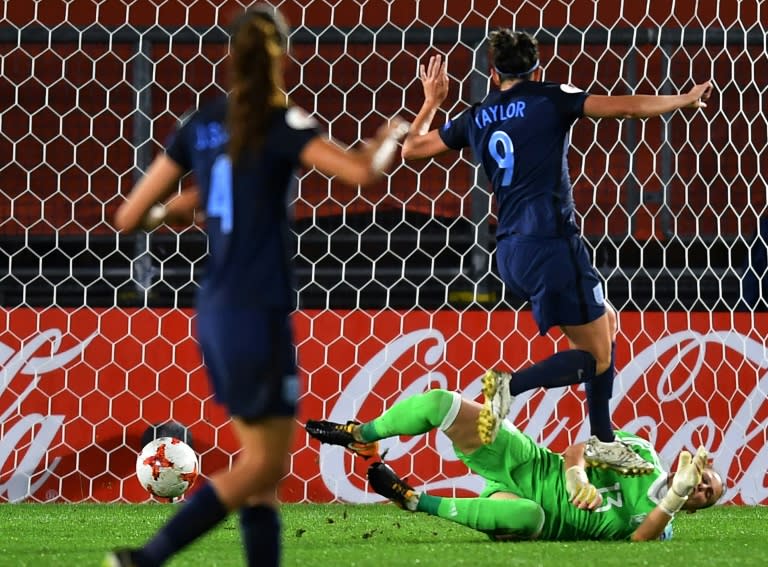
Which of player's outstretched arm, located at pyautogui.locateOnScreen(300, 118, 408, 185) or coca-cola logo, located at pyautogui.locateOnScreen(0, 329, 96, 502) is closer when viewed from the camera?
player's outstretched arm, located at pyautogui.locateOnScreen(300, 118, 408, 185)

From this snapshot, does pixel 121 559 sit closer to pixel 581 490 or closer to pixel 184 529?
pixel 184 529

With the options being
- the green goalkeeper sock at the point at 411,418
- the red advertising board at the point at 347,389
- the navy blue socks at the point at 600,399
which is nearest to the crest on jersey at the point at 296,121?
the green goalkeeper sock at the point at 411,418

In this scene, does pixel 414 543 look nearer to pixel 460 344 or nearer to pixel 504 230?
pixel 504 230

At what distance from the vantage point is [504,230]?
14.4 ft

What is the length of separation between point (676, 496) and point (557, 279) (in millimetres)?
802

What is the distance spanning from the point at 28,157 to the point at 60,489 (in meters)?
1.67

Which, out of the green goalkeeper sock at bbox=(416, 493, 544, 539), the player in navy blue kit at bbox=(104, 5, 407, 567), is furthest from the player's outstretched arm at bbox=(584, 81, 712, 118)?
the player in navy blue kit at bbox=(104, 5, 407, 567)

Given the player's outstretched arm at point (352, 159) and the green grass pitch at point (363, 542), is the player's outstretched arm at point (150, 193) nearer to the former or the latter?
the player's outstretched arm at point (352, 159)

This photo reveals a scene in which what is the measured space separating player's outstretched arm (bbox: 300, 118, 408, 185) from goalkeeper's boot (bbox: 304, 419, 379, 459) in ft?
5.46

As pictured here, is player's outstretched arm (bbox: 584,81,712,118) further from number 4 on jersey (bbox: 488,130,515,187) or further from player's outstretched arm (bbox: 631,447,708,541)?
player's outstretched arm (bbox: 631,447,708,541)

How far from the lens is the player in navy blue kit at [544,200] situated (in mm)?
4246

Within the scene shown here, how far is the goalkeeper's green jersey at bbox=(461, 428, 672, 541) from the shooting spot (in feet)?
13.4

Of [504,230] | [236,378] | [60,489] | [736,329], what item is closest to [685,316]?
[736,329]

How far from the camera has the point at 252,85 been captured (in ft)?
8.41
